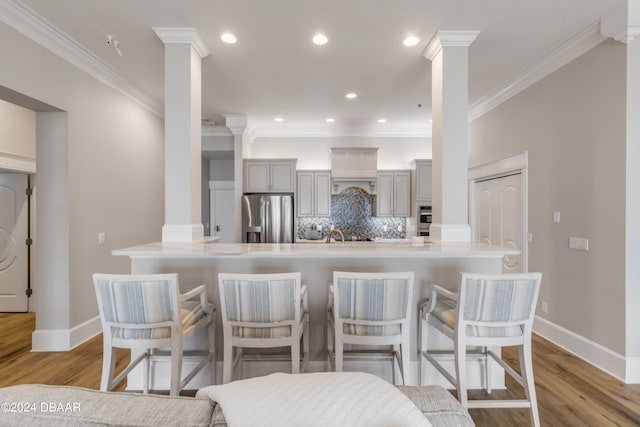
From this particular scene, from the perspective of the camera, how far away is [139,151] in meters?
4.25

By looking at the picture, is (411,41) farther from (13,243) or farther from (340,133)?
(13,243)

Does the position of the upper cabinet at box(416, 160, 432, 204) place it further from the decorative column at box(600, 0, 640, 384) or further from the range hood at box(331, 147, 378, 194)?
the decorative column at box(600, 0, 640, 384)

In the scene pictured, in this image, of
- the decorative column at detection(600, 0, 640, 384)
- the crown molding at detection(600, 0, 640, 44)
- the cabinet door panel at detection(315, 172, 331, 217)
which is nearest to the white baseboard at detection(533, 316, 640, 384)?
the decorative column at detection(600, 0, 640, 384)

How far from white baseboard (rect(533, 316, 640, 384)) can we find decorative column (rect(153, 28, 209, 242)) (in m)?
3.53

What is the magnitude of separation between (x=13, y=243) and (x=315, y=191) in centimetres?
429

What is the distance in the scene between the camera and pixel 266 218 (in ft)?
17.8

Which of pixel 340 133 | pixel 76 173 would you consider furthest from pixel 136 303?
pixel 340 133

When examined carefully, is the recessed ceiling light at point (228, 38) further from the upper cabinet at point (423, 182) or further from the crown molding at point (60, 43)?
the upper cabinet at point (423, 182)

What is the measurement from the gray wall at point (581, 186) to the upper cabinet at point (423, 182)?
178cm

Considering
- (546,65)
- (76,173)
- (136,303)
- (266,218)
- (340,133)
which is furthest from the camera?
(340,133)

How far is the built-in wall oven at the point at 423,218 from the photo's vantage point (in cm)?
550

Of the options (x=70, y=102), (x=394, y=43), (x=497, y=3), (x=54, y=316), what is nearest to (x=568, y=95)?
Result: (x=497, y=3)

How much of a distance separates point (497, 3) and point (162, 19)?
101 inches

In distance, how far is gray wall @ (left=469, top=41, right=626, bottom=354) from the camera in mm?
2600
